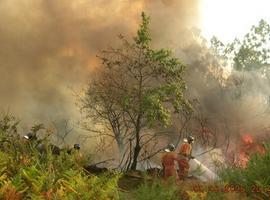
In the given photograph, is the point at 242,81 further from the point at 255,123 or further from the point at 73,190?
the point at 73,190

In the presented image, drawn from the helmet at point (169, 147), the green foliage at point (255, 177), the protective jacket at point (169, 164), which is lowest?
the green foliage at point (255, 177)

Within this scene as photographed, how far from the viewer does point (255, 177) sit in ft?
35.5

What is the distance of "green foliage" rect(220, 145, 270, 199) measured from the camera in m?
10.0

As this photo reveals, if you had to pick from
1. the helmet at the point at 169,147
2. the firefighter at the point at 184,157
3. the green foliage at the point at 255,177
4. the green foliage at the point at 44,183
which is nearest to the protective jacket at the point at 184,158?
the firefighter at the point at 184,157

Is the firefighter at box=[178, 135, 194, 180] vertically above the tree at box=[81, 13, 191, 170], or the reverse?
the tree at box=[81, 13, 191, 170]

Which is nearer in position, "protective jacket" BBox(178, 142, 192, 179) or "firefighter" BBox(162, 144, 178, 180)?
"firefighter" BBox(162, 144, 178, 180)

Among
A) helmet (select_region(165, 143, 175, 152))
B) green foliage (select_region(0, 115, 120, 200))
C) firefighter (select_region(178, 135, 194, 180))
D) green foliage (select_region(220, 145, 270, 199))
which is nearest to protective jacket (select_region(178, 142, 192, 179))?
firefighter (select_region(178, 135, 194, 180))

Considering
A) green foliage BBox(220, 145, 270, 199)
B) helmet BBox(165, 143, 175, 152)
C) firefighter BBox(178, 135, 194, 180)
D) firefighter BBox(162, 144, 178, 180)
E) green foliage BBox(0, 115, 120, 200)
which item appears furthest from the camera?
firefighter BBox(178, 135, 194, 180)

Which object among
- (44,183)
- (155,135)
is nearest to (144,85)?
(155,135)

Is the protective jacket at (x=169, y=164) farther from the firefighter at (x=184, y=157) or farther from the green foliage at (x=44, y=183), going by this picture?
the green foliage at (x=44, y=183)

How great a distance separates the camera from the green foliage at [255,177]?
1003 centimetres

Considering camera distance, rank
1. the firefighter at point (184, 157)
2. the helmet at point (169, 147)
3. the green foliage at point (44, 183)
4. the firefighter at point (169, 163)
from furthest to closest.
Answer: the firefighter at point (184, 157), the helmet at point (169, 147), the firefighter at point (169, 163), the green foliage at point (44, 183)

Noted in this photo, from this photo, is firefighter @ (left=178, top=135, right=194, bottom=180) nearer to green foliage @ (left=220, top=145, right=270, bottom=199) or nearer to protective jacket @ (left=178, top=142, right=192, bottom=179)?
protective jacket @ (left=178, top=142, right=192, bottom=179)

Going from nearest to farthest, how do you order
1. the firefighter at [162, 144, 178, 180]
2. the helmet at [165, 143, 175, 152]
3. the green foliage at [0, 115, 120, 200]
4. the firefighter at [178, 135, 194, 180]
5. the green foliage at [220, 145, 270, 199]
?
the green foliage at [0, 115, 120, 200] → the green foliage at [220, 145, 270, 199] → the firefighter at [162, 144, 178, 180] → the helmet at [165, 143, 175, 152] → the firefighter at [178, 135, 194, 180]
